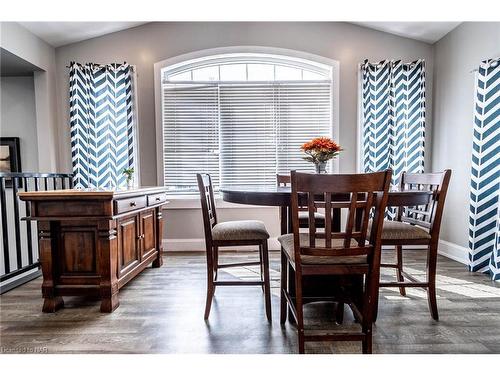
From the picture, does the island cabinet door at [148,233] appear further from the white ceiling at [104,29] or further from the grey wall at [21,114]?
the white ceiling at [104,29]

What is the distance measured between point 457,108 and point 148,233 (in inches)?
141

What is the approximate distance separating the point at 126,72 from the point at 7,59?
3.82 ft

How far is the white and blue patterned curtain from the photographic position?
3555mm

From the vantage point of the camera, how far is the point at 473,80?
3.08 meters

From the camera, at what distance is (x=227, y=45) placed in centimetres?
372

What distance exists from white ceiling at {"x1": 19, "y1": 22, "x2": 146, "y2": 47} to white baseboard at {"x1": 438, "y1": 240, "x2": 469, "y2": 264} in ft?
14.8

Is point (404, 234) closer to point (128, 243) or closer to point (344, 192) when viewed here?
point (344, 192)

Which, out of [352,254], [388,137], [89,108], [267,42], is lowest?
[352,254]

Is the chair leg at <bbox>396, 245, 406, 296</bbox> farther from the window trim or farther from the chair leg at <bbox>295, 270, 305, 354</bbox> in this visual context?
the window trim

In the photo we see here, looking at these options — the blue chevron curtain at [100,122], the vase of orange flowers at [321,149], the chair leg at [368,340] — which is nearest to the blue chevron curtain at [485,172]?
the vase of orange flowers at [321,149]

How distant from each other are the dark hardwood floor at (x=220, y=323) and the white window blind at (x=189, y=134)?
1586 mm

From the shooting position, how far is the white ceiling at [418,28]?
3.30 meters
